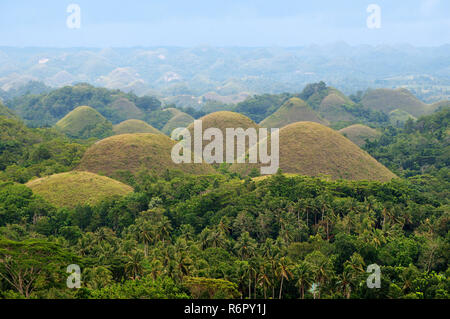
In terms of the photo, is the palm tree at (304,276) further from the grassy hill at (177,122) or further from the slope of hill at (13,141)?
the grassy hill at (177,122)

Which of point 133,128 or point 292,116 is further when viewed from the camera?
point 292,116

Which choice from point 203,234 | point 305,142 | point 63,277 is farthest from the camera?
point 305,142

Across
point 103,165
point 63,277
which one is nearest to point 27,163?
point 103,165

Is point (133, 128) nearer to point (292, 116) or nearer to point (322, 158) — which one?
point (292, 116)

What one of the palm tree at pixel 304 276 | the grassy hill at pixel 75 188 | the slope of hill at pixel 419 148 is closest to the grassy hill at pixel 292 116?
the slope of hill at pixel 419 148

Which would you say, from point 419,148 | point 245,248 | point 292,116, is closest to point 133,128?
point 292,116
